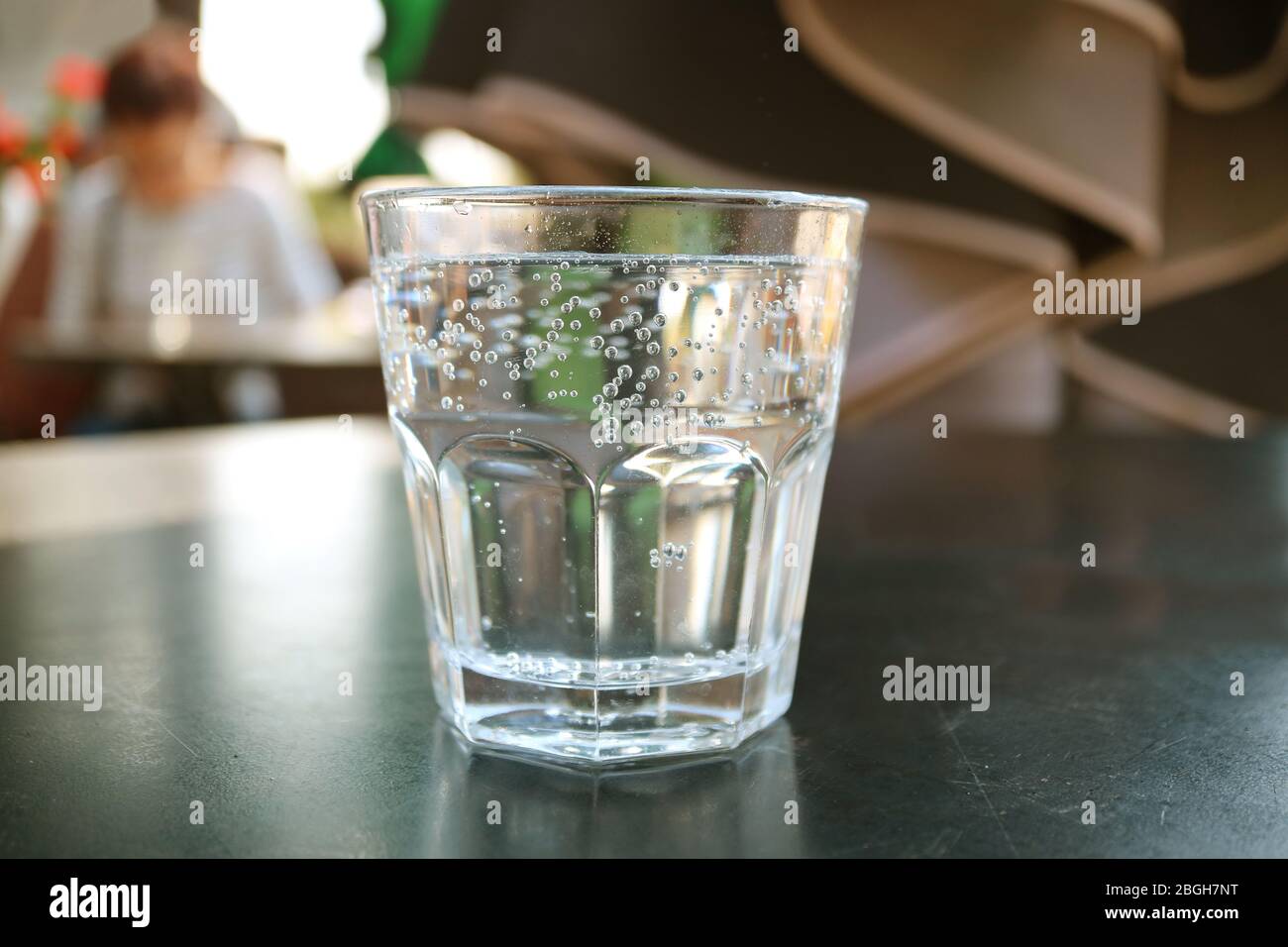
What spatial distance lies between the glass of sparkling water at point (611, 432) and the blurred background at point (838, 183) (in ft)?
2.63

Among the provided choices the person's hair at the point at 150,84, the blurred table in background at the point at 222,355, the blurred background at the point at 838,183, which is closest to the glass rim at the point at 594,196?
the blurred background at the point at 838,183

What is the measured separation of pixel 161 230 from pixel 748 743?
8.67 ft

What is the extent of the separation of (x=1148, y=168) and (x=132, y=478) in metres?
1.41

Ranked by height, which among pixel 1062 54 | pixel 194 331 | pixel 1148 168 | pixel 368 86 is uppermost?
pixel 368 86

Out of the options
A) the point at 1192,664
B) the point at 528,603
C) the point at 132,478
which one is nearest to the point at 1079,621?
the point at 1192,664

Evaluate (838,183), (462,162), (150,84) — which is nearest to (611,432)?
(838,183)

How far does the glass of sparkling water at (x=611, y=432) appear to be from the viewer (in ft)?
0.83

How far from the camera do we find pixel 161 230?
263 cm

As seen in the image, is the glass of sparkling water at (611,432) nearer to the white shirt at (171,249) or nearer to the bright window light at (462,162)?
the white shirt at (171,249)

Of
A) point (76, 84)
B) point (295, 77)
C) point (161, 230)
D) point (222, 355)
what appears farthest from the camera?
point (295, 77)

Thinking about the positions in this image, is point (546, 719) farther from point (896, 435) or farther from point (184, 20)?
point (184, 20)

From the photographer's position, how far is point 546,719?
27 centimetres

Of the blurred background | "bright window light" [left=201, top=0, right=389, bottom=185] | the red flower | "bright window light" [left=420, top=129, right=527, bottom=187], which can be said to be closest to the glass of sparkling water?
the blurred background

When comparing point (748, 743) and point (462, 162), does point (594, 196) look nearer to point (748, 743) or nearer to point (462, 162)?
point (748, 743)
